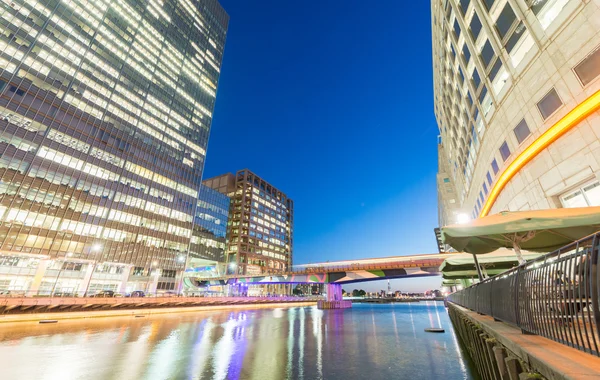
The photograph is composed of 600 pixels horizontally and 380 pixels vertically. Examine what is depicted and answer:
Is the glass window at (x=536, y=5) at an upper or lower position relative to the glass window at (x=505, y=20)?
lower

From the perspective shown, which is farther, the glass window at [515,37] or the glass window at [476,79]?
the glass window at [476,79]

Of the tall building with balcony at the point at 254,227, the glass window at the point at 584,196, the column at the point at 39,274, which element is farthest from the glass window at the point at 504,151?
the tall building with balcony at the point at 254,227

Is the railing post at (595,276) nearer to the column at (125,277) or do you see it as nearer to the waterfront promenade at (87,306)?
the waterfront promenade at (87,306)

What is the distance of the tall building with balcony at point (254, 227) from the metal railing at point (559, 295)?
Result: 10117 centimetres

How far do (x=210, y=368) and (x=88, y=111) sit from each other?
6435 cm

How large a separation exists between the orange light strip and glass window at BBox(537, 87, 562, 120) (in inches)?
38.3

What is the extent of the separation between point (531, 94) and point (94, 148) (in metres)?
67.2

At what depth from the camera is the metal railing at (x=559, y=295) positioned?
2.70 meters

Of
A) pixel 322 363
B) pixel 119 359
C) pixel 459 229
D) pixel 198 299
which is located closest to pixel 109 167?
pixel 198 299

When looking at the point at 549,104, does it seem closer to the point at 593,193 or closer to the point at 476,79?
the point at 593,193

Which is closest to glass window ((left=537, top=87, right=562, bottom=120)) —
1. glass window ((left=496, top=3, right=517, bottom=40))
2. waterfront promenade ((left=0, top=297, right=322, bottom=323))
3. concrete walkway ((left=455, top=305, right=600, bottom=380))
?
glass window ((left=496, top=3, right=517, bottom=40))

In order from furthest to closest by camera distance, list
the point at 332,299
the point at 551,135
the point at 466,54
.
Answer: the point at 332,299 → the point at 466,54 → the point at 551,135

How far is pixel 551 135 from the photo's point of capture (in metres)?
13.8

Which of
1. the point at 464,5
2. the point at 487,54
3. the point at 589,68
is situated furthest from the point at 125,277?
the point at 589,68
